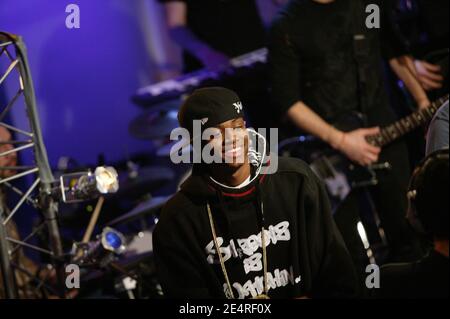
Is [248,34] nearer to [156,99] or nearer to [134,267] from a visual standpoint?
[156,99]

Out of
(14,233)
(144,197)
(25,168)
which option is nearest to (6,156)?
(25,168)

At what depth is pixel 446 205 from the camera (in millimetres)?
1877

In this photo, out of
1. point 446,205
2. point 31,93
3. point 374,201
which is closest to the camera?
point 446,205

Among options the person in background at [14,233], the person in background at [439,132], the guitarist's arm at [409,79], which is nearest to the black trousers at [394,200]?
the guitarist's arm at [409,79]

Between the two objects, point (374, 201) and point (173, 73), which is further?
point (173, 73)

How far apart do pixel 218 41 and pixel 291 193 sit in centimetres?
318

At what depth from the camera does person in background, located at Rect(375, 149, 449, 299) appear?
189cm

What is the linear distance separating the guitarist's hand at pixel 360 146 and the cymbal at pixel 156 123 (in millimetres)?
1360

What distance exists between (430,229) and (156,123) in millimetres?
3019

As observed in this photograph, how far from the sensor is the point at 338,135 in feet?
12.9

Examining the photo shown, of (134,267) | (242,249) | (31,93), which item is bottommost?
(134,267)

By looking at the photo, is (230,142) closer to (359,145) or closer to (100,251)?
(100,251)

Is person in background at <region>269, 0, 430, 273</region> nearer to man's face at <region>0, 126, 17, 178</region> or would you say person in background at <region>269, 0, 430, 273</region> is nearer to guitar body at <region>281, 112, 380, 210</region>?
guitar body at <region>281, 112, 380, 210</region>

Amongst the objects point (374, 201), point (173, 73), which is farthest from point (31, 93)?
A: point (173, 73)
